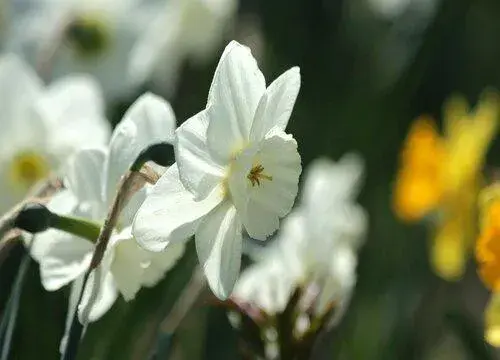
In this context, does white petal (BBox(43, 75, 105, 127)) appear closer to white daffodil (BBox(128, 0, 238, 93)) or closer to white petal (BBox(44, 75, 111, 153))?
white petal (BBox(44, 75, 111, 153))

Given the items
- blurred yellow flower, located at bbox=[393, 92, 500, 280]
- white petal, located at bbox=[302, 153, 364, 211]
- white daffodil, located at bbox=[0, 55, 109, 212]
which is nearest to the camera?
white daffodil, located at bbox=[0, 55, 109, 212]

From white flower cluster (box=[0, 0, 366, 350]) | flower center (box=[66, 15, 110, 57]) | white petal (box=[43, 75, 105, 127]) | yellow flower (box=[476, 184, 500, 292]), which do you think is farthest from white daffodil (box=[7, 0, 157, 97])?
yellow flower (box=[476, 184, 500, 292])

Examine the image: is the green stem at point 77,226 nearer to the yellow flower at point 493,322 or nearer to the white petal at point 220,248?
the white petal at point 220,248

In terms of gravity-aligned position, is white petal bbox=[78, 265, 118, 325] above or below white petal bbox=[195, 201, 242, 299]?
below

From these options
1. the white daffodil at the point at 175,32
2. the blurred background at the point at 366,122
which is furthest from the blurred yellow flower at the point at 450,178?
the white daffodil at the point at 175,32

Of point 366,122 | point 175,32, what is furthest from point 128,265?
point 366,122

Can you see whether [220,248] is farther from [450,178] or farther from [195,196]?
[450,178]

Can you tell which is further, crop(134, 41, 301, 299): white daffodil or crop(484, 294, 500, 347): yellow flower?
crop(484, 294, 500, 347): yellow flower
